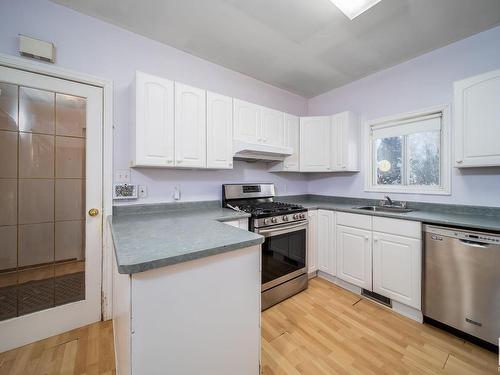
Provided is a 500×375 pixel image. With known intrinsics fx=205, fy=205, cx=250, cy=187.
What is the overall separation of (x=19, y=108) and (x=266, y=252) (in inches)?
91.4

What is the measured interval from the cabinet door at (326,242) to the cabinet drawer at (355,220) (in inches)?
4.1

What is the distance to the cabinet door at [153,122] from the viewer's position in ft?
5.64

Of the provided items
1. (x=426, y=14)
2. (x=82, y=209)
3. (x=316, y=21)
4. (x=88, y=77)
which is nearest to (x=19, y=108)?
(x=88, y=77)

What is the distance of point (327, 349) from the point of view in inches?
59.9

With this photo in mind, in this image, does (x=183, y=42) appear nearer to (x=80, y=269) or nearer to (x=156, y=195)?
(x=156, y=195)

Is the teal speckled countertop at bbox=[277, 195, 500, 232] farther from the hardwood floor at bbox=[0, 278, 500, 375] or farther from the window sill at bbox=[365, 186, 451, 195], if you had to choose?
the hardwood floor at bbox=[0, 278, 500, 375]

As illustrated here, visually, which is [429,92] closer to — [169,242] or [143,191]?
[169,242]

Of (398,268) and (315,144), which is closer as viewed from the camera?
(398,268)

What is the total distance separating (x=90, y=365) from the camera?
4.52 ft

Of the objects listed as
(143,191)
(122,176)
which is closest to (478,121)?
(143,191)

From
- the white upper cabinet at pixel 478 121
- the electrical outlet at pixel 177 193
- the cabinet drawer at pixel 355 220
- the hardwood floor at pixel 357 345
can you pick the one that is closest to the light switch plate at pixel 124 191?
the electrical outlet at pixel 177 193

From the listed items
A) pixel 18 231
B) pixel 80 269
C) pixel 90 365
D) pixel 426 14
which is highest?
pixel 426 14

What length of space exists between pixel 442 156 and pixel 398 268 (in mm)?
1318

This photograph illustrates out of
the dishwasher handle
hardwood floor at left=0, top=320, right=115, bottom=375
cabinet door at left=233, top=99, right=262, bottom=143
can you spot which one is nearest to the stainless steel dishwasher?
the dishwasher handle
